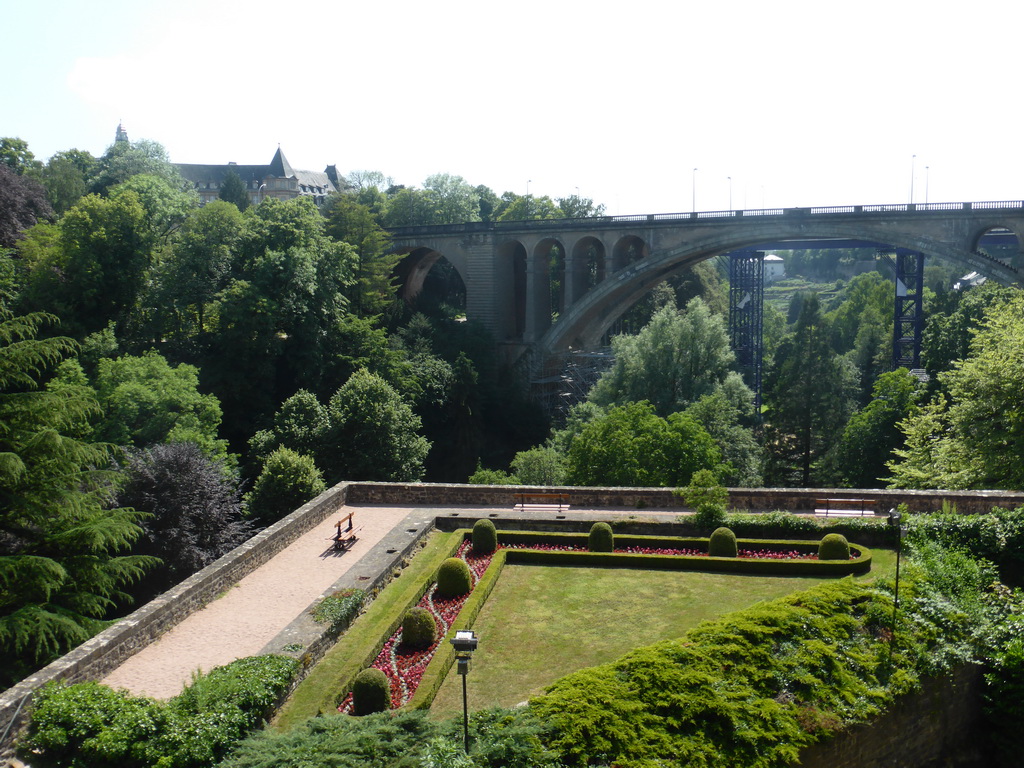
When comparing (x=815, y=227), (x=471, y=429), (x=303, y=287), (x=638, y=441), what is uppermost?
(x=815, y=227)

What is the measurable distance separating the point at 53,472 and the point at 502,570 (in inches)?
319

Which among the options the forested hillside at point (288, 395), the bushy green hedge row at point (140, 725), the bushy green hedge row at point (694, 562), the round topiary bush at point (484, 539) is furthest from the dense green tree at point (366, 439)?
the bushy green hedge row at point (140, 725)

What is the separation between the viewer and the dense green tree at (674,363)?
32938 mm

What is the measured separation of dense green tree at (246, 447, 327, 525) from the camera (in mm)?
25344

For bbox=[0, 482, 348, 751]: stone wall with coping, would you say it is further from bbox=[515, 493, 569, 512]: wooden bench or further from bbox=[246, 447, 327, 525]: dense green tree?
bbox=[246, 447, 327, 525]: dense green tree

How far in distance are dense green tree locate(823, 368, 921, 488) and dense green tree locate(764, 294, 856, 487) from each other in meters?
4.05

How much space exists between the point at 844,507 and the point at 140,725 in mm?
14530

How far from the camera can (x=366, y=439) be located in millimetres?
30703

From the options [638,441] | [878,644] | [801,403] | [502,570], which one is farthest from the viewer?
[801,403]

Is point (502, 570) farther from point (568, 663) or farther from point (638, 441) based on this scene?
point (638, 441)

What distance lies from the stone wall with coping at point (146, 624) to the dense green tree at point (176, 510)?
14.5 feet

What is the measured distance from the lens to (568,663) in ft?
39.9

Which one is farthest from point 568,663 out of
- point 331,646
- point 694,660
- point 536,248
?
point 536,248

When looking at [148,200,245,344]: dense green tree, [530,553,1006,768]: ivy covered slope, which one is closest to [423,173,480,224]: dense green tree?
[148,200,245,344]: dense green tree
